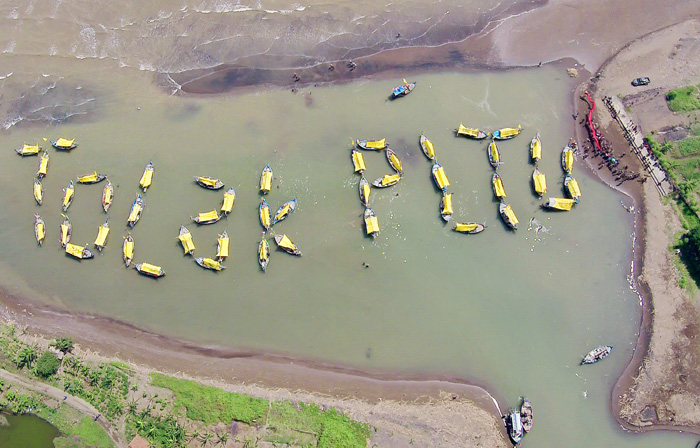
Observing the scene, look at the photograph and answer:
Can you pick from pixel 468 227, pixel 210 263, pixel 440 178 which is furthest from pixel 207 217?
pixel 468 227

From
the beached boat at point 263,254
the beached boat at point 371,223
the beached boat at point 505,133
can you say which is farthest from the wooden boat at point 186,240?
the beached boat at point 505,133

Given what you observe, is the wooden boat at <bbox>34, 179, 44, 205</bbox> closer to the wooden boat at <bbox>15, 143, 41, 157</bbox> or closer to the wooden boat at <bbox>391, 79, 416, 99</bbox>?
the wooden boat at <bbox>15, 143, 41, 157</bbox>

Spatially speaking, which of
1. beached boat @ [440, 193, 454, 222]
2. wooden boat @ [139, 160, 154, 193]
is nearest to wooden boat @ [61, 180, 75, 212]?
wooden boat @ [139, 160, 154, 193]

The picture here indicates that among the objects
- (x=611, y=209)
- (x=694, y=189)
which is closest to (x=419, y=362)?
(x=611, y=209)

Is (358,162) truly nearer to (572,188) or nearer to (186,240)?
(186,240)

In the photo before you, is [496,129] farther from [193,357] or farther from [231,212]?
[193,357]
